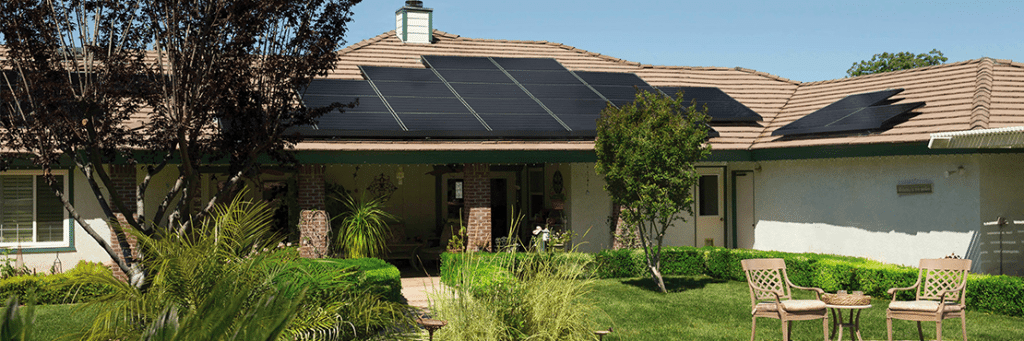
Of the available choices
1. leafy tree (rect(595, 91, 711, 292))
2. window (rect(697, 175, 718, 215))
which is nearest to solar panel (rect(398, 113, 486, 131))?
leafy tree (rect(595, 91, 711, 292))

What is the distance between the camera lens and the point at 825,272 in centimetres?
1390

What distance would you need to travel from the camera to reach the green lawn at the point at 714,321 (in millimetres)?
10164

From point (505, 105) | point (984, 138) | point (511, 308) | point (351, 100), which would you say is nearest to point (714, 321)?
point (984, 138)

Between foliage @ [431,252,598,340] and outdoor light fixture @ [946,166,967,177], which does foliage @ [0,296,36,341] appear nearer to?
foliage @ [431,252,598,340]

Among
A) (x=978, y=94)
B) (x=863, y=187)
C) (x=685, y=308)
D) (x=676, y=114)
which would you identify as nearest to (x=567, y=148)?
(x=676, y=114)

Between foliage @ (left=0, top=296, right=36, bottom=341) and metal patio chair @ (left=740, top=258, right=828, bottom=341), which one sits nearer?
foliage @ (left=0, top=296, right=36, bottom=341)

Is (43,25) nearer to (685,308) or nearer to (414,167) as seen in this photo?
(685,308)

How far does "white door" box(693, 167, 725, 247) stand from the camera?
18.2 meters

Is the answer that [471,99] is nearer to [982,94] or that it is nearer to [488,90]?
[488,90]

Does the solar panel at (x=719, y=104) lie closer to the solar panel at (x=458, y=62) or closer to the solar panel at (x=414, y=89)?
the solar panel at (x=458, y=62)

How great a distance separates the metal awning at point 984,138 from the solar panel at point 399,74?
10.0m

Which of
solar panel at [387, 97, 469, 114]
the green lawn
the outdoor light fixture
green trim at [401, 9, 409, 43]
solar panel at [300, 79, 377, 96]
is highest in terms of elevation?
A: green trim at [401, 9, 409, 43]

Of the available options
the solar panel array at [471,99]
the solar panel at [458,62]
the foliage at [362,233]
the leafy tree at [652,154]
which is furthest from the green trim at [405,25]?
the leafy tree at [652,154]

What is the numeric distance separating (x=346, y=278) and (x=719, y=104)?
40.8 feet
